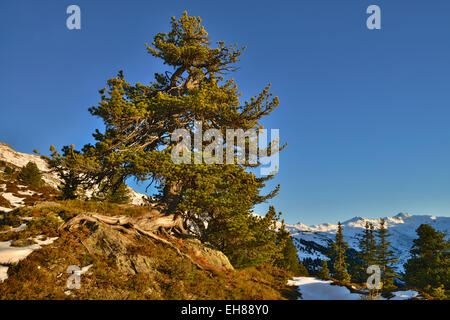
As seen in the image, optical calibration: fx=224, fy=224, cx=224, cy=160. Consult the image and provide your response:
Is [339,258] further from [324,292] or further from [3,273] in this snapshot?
[3,273]

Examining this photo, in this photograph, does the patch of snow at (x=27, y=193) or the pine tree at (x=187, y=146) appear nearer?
the pine tree at (x=187, y=146)

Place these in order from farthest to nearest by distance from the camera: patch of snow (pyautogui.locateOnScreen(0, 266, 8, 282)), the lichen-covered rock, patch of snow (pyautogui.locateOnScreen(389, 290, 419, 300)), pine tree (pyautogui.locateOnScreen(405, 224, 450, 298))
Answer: pine tree (pyautogui.locateOnScreen(405, 224, 450, 298)), patch of snow (pyautogui.locateOnScreen(389, 290, 419, 300)), the lichen-covered rock, patch of snow (pyautogui.locateOnScreen(0, 266, 8, 282))

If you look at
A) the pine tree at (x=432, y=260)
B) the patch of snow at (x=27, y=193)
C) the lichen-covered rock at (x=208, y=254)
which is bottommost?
the pine tree at (x=432, y=260)

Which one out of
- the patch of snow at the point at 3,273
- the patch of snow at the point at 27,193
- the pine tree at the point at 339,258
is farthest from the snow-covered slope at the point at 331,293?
the patch of snow at the point at 27,193

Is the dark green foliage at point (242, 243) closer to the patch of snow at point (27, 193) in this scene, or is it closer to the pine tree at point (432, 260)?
the pine tree at point (432, 260)

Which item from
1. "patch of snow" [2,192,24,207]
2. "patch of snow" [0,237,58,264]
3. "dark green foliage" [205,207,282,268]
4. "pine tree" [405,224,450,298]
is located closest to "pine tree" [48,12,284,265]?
"dark green foliage" [205,207,282,268]

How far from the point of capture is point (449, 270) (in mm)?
26219

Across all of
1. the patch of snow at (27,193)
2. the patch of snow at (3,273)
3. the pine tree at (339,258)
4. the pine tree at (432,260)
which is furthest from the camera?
the pine tree at (339,258)

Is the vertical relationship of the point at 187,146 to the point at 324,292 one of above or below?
above

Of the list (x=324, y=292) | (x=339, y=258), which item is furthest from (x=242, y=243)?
(x=339, y=258)

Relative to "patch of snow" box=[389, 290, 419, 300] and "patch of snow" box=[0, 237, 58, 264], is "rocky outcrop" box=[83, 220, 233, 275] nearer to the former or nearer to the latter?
"patch of snow" box=[0, 237, 58, 264]

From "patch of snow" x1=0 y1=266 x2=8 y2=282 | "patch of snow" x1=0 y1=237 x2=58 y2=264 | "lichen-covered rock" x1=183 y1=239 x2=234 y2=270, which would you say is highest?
"patch of snow" x1=0 y1=237 x2=58 y2=264

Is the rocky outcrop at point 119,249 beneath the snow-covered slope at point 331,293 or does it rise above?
above
